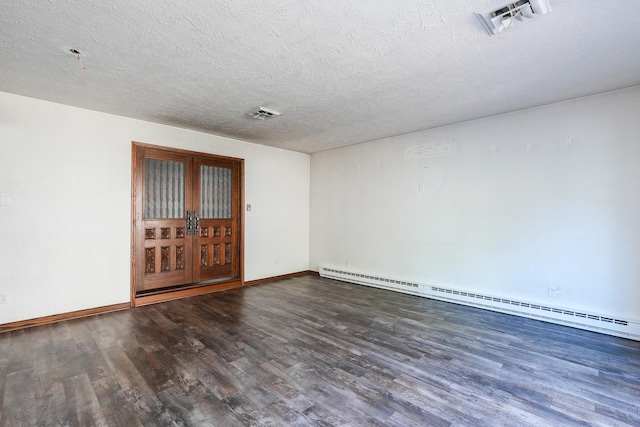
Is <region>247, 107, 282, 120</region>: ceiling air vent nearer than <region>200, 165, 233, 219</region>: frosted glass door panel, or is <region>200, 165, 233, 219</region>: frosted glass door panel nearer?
<region>247, 107, 282, 120</region>: ceiling air vent

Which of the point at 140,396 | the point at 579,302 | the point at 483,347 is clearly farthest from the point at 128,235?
the point at 579,302

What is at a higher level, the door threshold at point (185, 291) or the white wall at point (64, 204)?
the white wall at point (64, 204)

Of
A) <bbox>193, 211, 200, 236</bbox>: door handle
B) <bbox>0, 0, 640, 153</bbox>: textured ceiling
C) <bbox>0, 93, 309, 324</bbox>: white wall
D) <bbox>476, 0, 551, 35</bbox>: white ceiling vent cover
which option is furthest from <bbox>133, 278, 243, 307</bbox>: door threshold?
<bbox>476, 0, 551, 35</bbox>: white ceiling vent cover

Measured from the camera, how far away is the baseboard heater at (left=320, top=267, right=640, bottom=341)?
3.19 metres

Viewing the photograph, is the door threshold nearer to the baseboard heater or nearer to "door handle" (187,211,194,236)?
"door handle" (187,211,194,236)

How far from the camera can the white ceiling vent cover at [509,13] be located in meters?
1.90

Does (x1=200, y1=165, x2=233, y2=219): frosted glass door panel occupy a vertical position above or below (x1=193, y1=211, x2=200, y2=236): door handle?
above

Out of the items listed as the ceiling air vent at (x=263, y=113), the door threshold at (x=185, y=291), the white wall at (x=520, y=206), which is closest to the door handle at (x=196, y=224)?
the door threshold at (x=185, y=291)

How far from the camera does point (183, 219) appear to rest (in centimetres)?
473

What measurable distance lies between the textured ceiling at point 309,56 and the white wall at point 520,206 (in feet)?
1.31

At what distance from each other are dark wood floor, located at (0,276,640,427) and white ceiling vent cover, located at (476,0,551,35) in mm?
2621

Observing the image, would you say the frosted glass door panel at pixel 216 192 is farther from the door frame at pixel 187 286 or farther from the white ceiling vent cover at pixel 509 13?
the white ceiling vent cover at pixel 509 13

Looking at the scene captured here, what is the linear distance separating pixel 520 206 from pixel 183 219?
4857 millimetres

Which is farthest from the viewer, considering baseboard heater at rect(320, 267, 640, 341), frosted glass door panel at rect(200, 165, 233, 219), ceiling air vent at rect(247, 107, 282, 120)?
frosted glass door panel at rect(200, 165, 233, 219)
